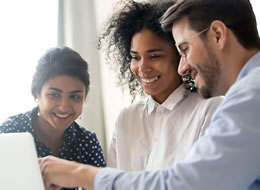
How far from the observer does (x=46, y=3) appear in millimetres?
2234

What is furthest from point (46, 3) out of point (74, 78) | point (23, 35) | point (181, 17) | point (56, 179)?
point (56, 179)

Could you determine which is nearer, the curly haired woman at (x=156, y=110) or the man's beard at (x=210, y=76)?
the man's beard at (x=210, y=76)

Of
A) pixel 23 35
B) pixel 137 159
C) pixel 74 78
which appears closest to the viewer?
pixel 137 159

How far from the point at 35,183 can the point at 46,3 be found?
177 centimetres

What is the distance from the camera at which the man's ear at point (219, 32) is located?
86cm

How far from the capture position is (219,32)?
880 millimetres

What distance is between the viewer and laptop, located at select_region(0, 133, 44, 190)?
67 centimetres

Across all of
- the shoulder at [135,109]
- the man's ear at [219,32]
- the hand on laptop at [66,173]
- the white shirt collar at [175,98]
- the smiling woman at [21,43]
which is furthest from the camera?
the smiling woman at [21,43]

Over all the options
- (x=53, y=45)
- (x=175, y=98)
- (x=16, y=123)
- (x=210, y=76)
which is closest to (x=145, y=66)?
(x=175, y=98)

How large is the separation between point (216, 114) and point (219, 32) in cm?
29

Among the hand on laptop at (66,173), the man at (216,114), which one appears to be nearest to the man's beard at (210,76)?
the man at (216,114)

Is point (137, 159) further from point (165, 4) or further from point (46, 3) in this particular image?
point (46, 3)

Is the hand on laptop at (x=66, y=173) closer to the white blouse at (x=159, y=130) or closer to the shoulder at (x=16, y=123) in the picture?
the white blouse at (x=159, y=130)

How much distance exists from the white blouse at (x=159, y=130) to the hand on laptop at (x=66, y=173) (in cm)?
48
